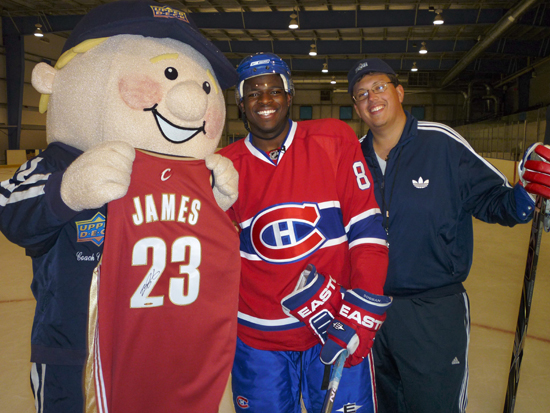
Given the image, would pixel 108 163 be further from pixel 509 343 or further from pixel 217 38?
pixel 217 38

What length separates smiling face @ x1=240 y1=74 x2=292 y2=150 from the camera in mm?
1719

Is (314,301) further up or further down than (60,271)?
further down

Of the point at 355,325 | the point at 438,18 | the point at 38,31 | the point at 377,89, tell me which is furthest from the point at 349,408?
the point at 38,31

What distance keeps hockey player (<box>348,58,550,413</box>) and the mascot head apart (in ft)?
3.45

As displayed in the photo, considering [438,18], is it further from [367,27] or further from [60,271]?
[60,271]

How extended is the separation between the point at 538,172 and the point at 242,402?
1476 mm

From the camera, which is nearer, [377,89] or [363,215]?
[363,215]

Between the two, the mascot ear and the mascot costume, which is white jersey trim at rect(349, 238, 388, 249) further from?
the mascot ear

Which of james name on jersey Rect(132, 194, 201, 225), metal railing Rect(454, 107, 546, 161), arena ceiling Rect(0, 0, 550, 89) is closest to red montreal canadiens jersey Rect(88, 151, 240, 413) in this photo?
james name on jersey Rect(132, 194, 201, 225)

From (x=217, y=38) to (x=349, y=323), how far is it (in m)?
17.9

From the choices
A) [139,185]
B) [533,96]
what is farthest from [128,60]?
[533,96]

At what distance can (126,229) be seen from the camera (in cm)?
Answer: 125

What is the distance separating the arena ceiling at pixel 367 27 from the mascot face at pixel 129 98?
1127 centimetres

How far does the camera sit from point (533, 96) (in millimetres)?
18703
